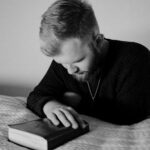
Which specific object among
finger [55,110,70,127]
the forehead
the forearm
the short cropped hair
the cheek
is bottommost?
the forearm

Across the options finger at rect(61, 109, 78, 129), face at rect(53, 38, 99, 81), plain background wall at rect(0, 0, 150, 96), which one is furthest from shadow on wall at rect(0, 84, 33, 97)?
finger at rect(61, 109, 78, 129)

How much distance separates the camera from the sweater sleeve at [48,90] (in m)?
1.09

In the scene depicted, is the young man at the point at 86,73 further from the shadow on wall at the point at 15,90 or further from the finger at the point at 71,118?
the shadow on wall at the point at 15,90

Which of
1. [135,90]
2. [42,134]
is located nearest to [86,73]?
[135,90]

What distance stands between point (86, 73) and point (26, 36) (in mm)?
710

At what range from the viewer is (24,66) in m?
1.68

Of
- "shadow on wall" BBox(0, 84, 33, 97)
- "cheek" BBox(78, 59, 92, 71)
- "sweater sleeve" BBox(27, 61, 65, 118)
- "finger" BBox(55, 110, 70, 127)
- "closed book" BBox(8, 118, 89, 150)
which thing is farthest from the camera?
"shadow on wall" BBox(0, 84, 33, 97)

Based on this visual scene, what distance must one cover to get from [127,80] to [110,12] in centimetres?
51

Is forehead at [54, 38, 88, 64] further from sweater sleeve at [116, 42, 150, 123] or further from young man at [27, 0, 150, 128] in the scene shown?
sweater sleeve at [116, 42, 150, 123]

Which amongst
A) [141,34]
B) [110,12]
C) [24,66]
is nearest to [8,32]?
[24,66]

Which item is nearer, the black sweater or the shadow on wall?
the black sweater

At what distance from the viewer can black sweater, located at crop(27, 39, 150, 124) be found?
1.00 m

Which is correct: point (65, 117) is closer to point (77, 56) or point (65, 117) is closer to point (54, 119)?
point (54, 119)

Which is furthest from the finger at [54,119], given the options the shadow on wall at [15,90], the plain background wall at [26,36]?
the shadow on wall at [15,90]
